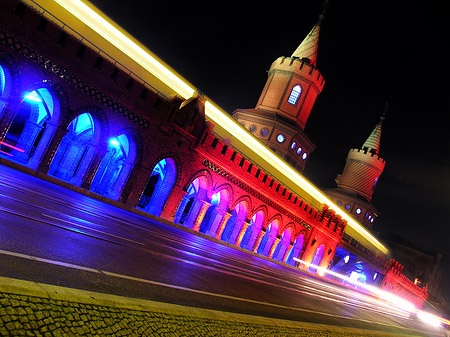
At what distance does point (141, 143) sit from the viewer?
1902 cm

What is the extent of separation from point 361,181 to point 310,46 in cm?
2253

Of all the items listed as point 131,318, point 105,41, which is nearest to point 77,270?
point 131,318

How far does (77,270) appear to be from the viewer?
11.4 ft

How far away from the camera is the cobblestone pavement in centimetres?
189

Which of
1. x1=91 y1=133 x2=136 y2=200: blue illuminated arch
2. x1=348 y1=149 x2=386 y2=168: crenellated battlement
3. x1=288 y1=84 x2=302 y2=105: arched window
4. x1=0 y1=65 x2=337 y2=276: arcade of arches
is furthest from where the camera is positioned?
x1=348 y1=149 x2=386 y2=168: crenellated battlement

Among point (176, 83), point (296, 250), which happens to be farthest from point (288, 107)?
point (176, 83)

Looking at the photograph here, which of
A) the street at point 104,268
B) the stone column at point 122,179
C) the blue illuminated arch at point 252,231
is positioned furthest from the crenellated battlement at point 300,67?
the street at point 104,268

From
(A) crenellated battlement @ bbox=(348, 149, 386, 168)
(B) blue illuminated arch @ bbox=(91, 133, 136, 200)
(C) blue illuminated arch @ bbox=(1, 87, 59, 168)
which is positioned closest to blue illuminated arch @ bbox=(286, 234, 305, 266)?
(B) blue illuminated arch @ bbox=(91, 133, 136, 200)

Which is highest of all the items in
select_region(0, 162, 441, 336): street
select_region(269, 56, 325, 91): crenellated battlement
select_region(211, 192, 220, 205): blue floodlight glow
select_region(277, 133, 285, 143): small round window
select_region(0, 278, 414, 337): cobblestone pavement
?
select_region(269, 56, 325, 91): crenellated battlement

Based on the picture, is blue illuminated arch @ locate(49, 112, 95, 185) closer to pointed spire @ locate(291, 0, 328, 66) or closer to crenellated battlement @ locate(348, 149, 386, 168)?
pointed spire @ locate(291, 0, 328, 66)

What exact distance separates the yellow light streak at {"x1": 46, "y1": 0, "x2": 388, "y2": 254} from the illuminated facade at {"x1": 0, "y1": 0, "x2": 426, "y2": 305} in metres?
0.14

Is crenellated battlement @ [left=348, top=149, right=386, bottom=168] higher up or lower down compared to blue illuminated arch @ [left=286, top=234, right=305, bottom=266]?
higher up

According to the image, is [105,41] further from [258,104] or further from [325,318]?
[258,104]

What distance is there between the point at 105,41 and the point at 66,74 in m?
4.50
